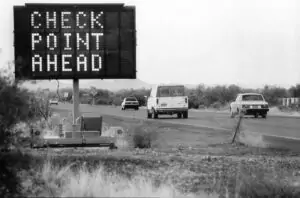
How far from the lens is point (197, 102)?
82.3 m

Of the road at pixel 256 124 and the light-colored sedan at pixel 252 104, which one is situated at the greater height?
the light-colored sedan at pixel 252 104

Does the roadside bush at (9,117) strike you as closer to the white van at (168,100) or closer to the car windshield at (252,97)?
the white van at (168,100)

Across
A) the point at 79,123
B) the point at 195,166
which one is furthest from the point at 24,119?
the point at 79,123

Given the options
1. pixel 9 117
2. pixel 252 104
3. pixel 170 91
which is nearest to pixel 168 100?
pixel 170 91

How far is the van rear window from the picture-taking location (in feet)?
141

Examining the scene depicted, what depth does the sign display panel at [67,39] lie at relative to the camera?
53.6 feet

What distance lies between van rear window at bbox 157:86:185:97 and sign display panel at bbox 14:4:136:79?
26.2 m

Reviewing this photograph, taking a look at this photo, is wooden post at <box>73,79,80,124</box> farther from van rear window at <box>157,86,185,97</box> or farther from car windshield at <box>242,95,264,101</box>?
car windshield at <box>242,95,264,101</box>

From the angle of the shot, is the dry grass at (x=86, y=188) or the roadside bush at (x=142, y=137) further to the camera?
the roadside bush at (x=142, y=137)

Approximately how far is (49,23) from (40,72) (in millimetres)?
1259

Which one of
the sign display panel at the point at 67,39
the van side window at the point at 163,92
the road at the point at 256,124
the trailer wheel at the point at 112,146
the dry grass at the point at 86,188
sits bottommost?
the road at the point at 256,124

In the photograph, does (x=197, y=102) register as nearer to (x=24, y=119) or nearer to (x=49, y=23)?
(x=49, y=23)

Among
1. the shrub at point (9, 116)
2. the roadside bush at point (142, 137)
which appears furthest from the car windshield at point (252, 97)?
the shrub at point (9, 116)

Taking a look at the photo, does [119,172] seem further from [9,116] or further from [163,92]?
[163,92]
